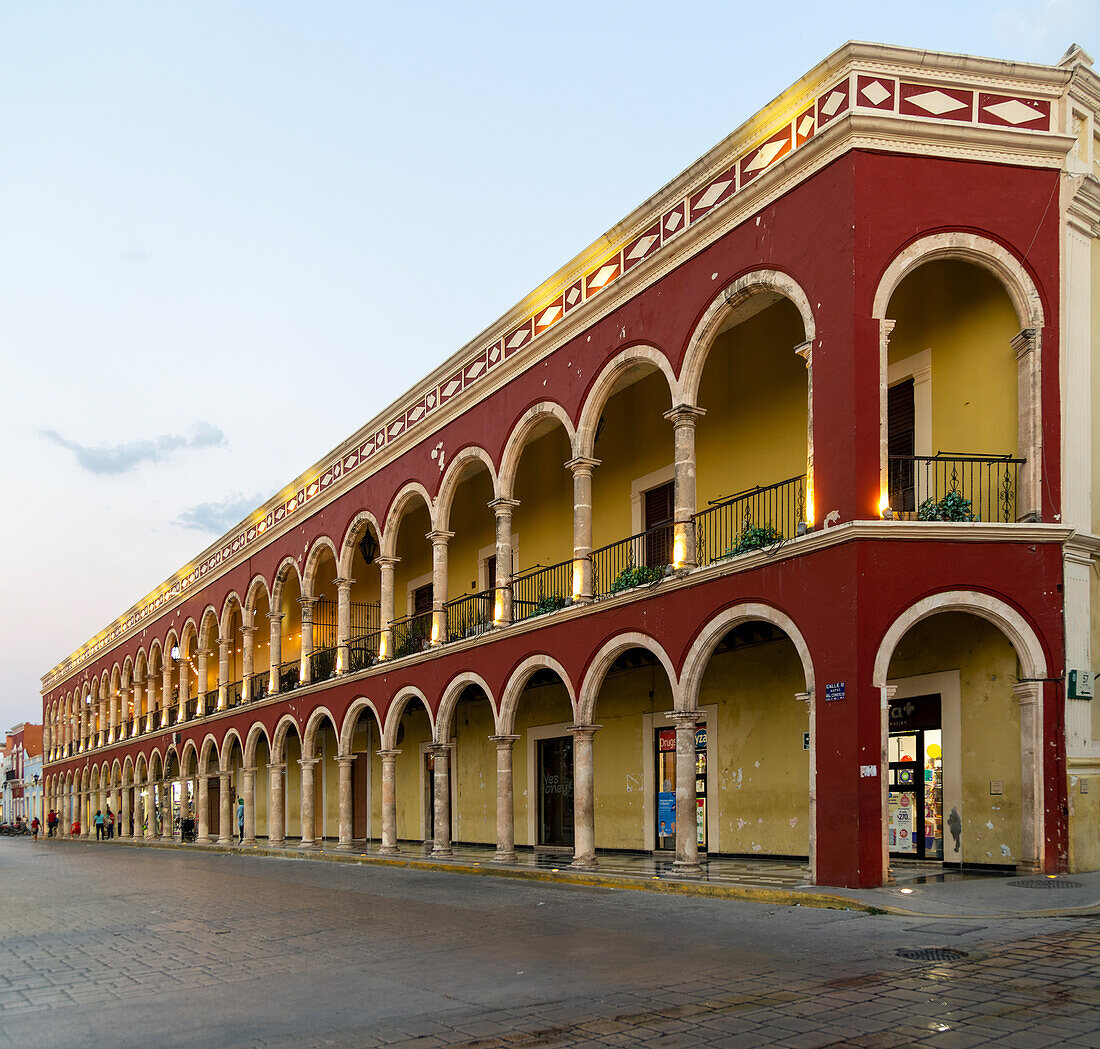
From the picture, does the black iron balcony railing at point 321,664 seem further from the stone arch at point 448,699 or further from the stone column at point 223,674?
the stone arch at point 448,699

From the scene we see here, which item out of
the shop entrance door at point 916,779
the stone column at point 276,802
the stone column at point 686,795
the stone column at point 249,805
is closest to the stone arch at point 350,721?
the stone column at point 276,802

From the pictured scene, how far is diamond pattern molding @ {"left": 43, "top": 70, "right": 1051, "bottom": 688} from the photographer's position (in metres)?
12.7

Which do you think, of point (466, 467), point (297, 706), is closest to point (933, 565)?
point (466, 467)

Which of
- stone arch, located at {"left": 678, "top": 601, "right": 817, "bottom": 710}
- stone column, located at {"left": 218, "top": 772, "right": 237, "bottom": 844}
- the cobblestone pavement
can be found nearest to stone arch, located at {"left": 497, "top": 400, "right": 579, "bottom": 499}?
stone arch, located at {"left": 678, "top": 601, "right": 817, "bottom": 710}

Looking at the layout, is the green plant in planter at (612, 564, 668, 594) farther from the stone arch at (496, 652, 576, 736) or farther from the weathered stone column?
the stone arch at (496, 652, 576, 736)

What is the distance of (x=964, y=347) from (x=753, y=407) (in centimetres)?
393

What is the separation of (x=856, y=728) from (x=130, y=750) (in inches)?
1615

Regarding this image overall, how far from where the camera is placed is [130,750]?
4666cm

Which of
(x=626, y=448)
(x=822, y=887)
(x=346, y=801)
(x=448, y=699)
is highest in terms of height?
(x=626, y=448)

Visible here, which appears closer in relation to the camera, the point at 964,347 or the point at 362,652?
the point at 964,347

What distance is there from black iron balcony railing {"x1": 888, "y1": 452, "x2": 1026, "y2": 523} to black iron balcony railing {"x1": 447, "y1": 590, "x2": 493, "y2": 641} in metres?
8.32

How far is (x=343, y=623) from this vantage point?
2659cm

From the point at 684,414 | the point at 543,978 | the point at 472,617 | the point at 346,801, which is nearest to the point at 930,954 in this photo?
the point at 543,978

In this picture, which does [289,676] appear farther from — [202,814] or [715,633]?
[715,633]
